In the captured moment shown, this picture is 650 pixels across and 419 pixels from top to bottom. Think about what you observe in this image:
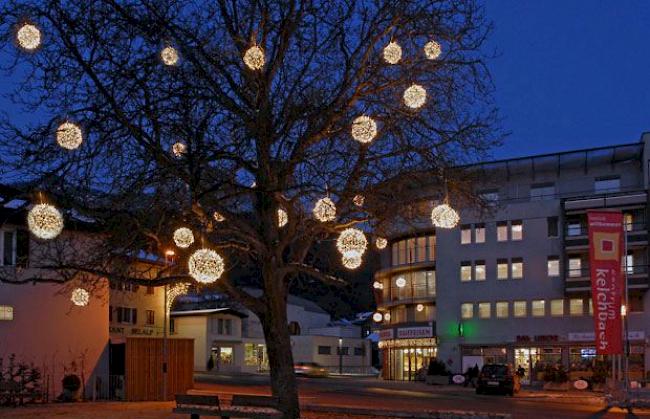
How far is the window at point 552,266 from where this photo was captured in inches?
2222

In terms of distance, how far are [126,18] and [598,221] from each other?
78.0 feet

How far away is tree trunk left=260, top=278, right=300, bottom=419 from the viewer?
17.3 metres

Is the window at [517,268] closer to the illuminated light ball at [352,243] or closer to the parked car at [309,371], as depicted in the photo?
the parked car at [309,371]

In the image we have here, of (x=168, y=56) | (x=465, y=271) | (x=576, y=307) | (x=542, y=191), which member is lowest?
(x=576, y=307)

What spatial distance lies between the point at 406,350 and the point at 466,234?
1031 centimetres

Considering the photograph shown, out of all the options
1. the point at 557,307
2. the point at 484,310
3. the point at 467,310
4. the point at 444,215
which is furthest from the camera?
the point at 467,310

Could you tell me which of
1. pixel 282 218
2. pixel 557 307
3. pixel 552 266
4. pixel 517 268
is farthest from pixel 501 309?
pixel 282 218

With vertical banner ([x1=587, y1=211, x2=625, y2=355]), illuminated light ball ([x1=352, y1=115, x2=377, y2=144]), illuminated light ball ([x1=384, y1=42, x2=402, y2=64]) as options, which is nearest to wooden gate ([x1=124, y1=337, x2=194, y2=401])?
vertical banner ([x1=587, y1=211, x2=625, y2=355])

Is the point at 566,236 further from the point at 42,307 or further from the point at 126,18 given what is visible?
the point at 126,18

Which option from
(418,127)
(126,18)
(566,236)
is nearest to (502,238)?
(566,236)

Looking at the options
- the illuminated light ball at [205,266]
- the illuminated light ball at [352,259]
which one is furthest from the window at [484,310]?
the illuminated light ball at [205,266]

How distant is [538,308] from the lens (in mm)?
56688

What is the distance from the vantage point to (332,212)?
15383 millimetres

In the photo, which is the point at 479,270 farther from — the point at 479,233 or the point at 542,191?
the point at 542,191
